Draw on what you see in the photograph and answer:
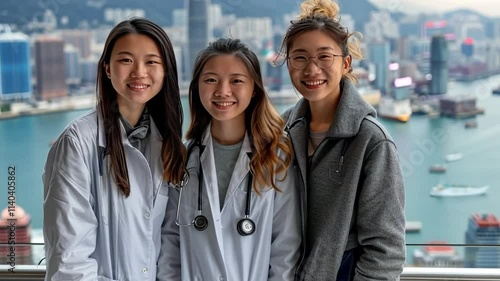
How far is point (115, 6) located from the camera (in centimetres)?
282

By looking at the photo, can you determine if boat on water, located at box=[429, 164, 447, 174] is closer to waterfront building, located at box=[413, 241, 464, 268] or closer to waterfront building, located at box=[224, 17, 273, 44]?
waterfront building, located at box=[413, 241, 464, 268]

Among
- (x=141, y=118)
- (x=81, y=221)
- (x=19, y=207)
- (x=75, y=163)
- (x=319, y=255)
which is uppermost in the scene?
(x=141, y=118)

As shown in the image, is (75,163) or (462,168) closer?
(75,163)

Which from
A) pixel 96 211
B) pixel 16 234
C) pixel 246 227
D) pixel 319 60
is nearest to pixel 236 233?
pixel 246 227

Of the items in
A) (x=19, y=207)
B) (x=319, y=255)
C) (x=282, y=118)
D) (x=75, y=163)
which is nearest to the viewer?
(x=75, y=163)

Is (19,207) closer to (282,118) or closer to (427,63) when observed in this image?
(282,118)

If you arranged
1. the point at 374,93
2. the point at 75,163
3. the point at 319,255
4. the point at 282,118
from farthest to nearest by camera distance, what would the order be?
the point at 374,93, the point at 282,118, the point at 319,255, the point at 75,163

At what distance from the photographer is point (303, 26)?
1636mm

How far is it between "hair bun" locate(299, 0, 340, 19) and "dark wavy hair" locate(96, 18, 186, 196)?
44 cm

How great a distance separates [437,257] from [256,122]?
4.49ft

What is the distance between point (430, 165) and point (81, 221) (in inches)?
79.2

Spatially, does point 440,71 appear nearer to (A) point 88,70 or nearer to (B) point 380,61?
(B) point 380,61

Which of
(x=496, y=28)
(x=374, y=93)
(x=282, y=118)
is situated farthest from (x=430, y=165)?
(x=282, y=118)

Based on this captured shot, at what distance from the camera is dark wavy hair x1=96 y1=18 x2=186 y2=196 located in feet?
5.17
